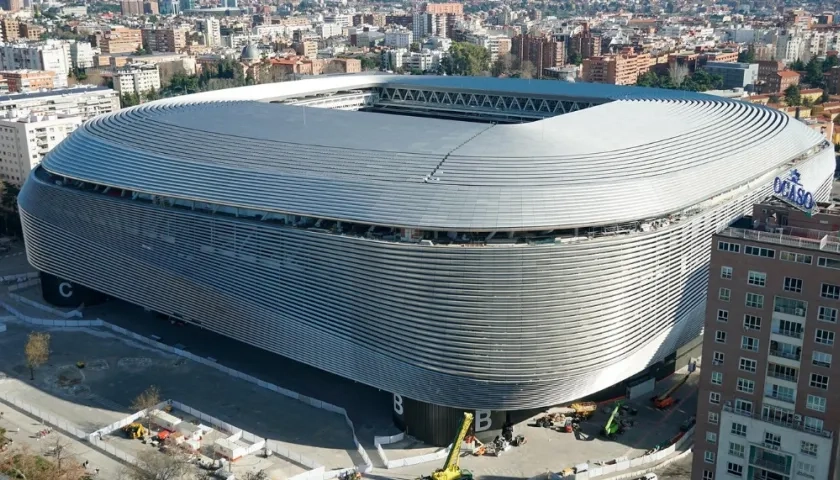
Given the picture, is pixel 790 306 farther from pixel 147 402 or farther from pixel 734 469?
pixel 147 402

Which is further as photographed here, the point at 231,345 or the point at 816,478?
the point at 231,345

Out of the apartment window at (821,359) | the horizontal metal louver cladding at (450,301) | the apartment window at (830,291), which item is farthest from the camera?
the horizontal metal louver cladding at (450,301)

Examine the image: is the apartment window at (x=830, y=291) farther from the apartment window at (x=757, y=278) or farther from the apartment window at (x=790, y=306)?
the apartment window at (x=757, y=278)

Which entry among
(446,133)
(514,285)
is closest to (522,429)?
(514,285)

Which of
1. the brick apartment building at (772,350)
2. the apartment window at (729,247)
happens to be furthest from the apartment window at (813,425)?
the apartment window at (729,247)

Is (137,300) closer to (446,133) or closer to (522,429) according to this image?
(446,133)

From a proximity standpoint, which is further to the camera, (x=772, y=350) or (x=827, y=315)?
(x=772, y=350)

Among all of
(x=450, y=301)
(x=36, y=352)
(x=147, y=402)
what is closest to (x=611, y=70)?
(x=450, y=301)
